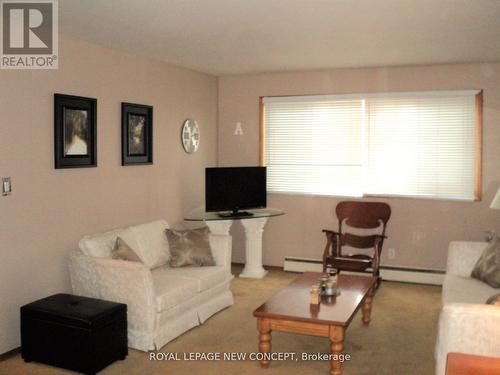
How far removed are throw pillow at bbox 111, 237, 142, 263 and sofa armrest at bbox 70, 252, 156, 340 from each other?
206 millimetres

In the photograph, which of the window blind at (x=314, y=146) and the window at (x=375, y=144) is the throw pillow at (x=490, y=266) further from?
the window blind at (x=314, y=146)

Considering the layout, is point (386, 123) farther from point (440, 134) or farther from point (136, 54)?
point (136, 54)

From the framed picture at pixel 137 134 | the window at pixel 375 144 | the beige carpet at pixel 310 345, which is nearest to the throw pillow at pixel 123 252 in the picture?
the beige carpet at pixel 310 345

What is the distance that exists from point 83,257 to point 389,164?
3.80 metres

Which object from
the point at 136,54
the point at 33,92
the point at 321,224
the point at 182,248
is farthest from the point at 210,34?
the point at 321,224

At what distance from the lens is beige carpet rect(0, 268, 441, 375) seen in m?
3.81

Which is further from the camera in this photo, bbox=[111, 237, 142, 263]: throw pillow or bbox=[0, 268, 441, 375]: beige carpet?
bbox=[111, 237, 142, 263]: throw pillow

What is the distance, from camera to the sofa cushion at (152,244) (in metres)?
5.01

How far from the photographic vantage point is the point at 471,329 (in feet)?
9.77

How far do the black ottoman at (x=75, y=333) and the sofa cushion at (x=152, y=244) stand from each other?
1004 millimetres

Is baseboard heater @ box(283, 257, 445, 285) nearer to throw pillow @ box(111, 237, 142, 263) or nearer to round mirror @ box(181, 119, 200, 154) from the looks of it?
round mirror @ box(181, 119, 200, 154)

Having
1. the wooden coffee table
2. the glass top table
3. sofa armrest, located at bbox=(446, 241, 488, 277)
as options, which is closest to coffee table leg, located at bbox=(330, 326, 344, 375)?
the wooden coffee table

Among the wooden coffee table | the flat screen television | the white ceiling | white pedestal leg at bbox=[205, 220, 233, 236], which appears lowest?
the wooden coffee table

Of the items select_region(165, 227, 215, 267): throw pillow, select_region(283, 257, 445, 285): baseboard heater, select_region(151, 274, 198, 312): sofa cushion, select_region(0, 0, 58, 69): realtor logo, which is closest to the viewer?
select_region(0, 0, 58, 69): realtor logo
